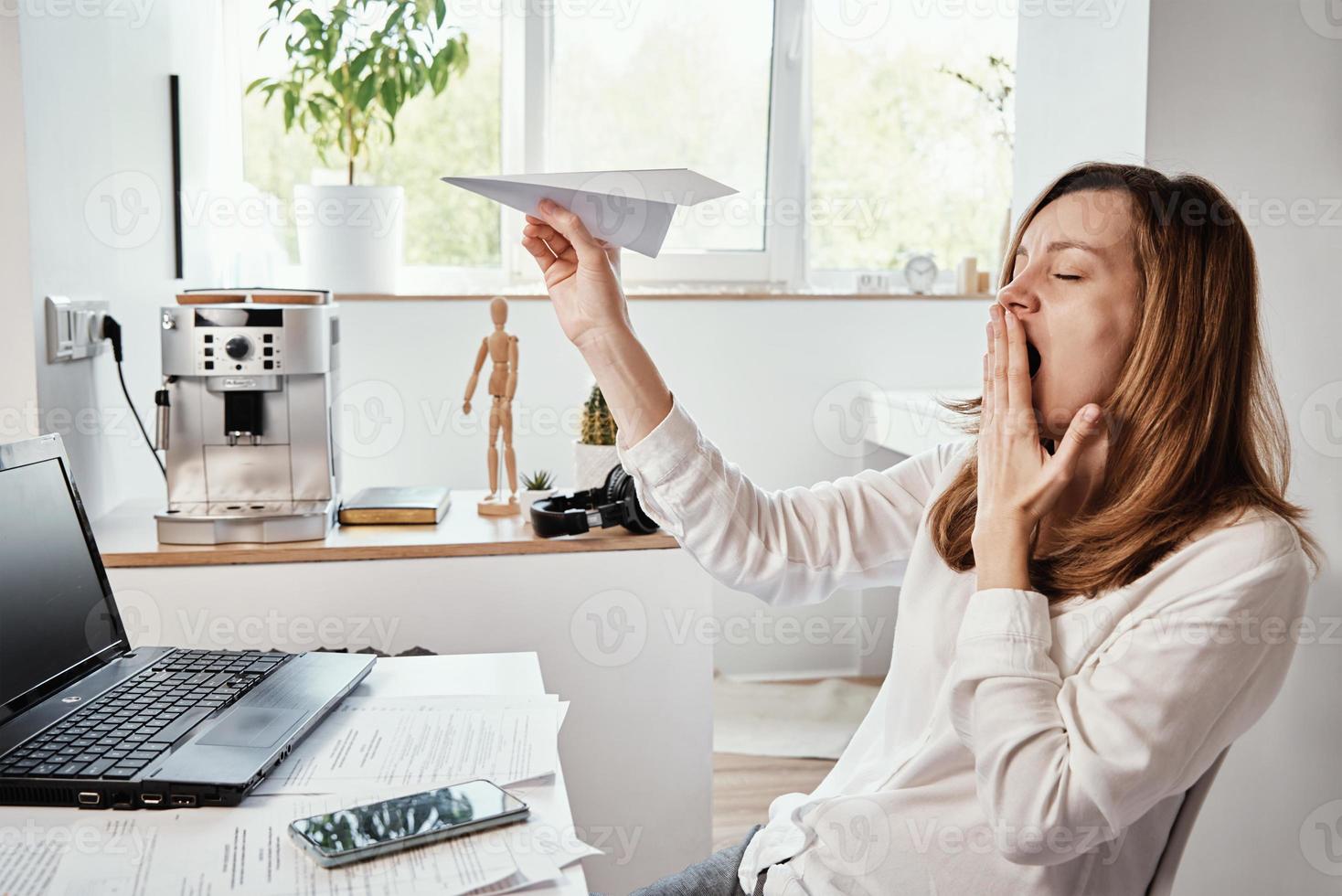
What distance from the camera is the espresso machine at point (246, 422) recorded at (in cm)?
187

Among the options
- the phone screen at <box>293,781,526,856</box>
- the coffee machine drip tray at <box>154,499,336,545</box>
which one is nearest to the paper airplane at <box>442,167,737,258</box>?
the phone screen at <box>293,781,526,856</box>

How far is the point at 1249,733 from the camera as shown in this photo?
184cm

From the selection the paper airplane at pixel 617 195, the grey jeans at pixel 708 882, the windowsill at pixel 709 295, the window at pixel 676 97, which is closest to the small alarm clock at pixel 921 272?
the windowsill at pixel 709 295

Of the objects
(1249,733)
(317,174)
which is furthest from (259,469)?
(1249,733)

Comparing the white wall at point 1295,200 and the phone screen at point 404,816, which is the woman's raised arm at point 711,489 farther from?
the white wall at point 1295,200

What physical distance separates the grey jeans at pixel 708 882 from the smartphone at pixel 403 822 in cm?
28

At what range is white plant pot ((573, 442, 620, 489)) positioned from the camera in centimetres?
210

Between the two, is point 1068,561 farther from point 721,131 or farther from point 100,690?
point 721,131

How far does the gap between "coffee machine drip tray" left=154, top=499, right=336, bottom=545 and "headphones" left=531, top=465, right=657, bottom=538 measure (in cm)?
37

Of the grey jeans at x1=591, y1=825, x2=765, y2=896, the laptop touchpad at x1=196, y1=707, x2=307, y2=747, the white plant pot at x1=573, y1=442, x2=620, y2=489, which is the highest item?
the white plant pot at x1=573, y1=442, x2=620, y2=489

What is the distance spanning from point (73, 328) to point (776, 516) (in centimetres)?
121

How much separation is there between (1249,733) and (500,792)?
4.49 feet

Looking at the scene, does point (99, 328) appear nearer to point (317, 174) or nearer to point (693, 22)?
point (317, 174)

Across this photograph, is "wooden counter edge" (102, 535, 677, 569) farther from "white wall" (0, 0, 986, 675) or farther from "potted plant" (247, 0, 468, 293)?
"potted plant" (247, 0, 468, 293)
